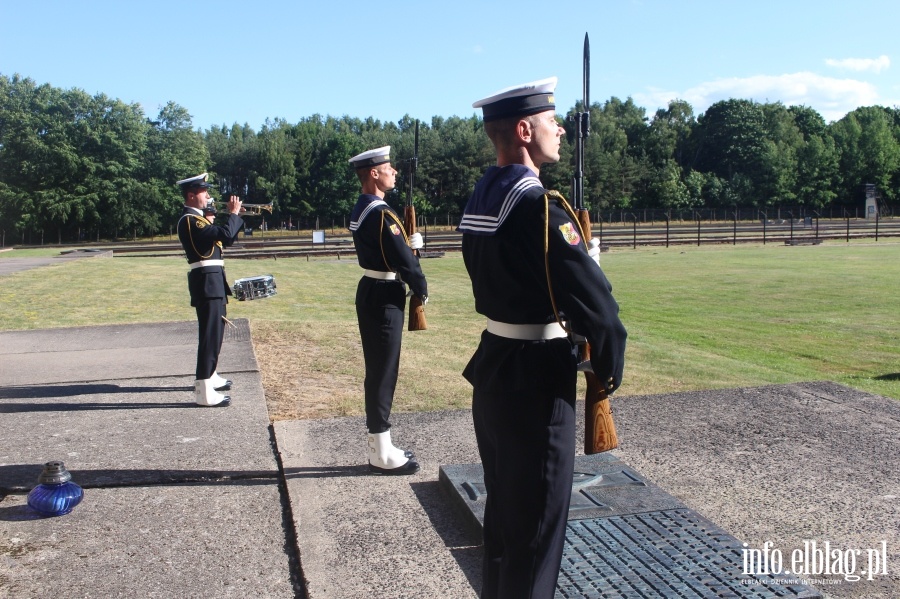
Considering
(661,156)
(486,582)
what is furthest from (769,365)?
(661,156)

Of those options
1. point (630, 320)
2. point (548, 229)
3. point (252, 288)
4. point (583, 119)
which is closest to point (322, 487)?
point (583, 119)

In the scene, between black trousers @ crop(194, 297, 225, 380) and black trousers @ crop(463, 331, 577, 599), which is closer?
black trousers @ crop(463, 331, 577, 599)

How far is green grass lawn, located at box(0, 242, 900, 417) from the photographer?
8359 mm

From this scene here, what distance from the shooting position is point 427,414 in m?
6.68

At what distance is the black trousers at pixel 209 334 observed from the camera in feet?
22.7

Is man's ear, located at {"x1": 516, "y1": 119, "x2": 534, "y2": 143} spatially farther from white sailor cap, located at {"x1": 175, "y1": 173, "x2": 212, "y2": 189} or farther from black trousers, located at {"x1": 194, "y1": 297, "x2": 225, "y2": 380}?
white sailor cap, located at {"x1": 175, "y1": 173, "x2": 212, "y2": 189}

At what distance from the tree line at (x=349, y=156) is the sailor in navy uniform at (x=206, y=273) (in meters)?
39.8

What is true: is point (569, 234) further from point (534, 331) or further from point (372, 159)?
point (372, 159)

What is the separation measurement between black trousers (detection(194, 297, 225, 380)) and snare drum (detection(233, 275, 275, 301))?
6521 millimetres

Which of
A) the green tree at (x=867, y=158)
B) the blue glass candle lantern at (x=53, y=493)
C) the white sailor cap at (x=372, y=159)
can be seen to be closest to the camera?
the blue glass candle lantern at (x=53, y=493)

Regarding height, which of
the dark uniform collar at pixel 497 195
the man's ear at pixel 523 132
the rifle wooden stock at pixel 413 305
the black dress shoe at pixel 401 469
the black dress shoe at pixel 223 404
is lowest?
the black dress shoe at pixel 401 469

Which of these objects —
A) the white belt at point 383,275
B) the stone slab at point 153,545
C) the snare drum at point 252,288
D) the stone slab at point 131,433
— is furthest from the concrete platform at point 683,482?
the snare drum at point 252,288

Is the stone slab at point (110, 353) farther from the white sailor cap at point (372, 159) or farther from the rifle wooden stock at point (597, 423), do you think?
the rifle wooden stock at point (597, 423)

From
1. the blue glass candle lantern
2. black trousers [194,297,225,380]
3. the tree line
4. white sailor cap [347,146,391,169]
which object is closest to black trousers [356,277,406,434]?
white sailor cap [347,146,391,169]
